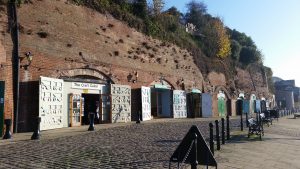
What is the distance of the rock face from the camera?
14281 millimetres

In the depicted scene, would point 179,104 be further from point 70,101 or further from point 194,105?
point 70,101

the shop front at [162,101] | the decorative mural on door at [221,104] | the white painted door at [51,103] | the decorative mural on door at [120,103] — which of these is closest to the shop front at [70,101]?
the white painted door at [51,103]

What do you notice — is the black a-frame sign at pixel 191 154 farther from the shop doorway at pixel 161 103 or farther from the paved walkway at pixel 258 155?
the shop doorway at pixel 161 103

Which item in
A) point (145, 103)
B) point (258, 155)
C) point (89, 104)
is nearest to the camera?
point (258, 155)

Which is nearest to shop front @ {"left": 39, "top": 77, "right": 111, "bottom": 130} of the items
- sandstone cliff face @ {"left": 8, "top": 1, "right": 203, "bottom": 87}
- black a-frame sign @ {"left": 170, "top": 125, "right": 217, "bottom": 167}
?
sandstone cliff face @ {"left": 8, "top": 1, "right": 203, "bottom": 87}

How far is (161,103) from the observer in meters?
25.2

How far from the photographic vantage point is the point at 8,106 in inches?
524

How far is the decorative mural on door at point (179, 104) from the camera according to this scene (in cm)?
2511

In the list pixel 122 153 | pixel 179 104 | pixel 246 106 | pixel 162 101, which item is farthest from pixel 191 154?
pixel 246 106

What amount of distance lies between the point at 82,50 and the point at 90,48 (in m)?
0.69

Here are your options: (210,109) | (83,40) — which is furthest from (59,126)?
(210,109)

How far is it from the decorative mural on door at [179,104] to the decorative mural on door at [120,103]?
6033 mm

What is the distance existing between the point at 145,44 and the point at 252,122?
11758 mm

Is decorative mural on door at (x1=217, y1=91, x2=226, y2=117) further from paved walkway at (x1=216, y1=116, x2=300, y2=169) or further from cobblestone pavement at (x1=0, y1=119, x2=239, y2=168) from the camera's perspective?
cobblestone pavement at (x1=0, y1=119, x2=239, y2=168)
